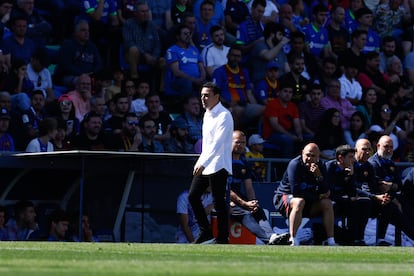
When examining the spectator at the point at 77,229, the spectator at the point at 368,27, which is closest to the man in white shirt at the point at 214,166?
the spectator at the point at 77,229

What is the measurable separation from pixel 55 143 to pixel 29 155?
51.4 inches

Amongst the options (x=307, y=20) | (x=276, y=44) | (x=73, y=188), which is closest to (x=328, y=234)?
(x=73, y=188)

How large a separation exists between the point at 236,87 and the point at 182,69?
1075mm

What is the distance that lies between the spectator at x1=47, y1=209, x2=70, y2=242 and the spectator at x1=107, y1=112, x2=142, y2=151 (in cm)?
201

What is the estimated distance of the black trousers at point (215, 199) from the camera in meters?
15.5

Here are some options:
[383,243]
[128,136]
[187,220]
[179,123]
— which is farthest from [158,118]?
[383,243]

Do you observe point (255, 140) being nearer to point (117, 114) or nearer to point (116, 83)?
Result: point (117, 114)

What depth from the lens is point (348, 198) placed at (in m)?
18.1

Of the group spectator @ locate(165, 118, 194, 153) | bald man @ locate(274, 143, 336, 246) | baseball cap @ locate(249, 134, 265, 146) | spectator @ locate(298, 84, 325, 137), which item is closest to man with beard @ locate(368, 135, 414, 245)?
bald man @ locate(274, 143, 336, 246)

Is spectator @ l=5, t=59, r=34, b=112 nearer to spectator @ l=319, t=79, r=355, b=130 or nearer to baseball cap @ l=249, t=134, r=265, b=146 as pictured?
baseball cap @ l=249, t=134, r=265, b=146

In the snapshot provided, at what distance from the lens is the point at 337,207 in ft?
59.4

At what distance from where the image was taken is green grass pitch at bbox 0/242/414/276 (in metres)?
9.66

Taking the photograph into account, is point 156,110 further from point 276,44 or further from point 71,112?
point 276,44

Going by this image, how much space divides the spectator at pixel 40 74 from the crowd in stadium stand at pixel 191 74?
21 millimetres
